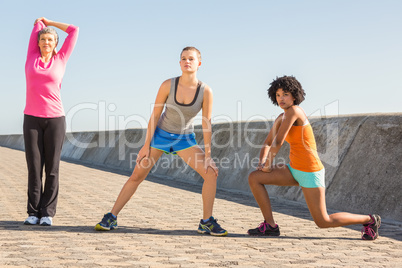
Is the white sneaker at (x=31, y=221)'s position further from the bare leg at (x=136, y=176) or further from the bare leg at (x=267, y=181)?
the bare leg at (x=267, y=181)

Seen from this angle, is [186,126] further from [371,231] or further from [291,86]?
[371,231]

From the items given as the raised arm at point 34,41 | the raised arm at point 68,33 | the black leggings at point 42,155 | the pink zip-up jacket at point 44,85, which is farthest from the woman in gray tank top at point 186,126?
the raised arm at point 34,41

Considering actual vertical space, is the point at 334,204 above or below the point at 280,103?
below

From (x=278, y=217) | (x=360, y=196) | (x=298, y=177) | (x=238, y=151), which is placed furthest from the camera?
(x=238, y=151)

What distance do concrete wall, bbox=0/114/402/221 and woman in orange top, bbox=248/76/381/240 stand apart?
1941 mm

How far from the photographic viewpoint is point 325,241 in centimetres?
530

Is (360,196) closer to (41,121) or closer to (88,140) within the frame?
(41,121)

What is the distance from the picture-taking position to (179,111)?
5.51 metres

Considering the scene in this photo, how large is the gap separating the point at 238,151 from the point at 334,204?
3.99m

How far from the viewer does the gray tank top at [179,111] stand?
5.48m

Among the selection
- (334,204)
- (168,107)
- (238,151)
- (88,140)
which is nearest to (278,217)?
(334,204)

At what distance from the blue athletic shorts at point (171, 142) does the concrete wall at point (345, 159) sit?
3.20 m

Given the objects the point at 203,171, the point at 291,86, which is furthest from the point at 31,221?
the point at 291,86

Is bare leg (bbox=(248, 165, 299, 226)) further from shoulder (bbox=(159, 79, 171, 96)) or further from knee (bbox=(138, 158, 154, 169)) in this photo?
shoulder (bbox=(159, 79, 171, 96))
